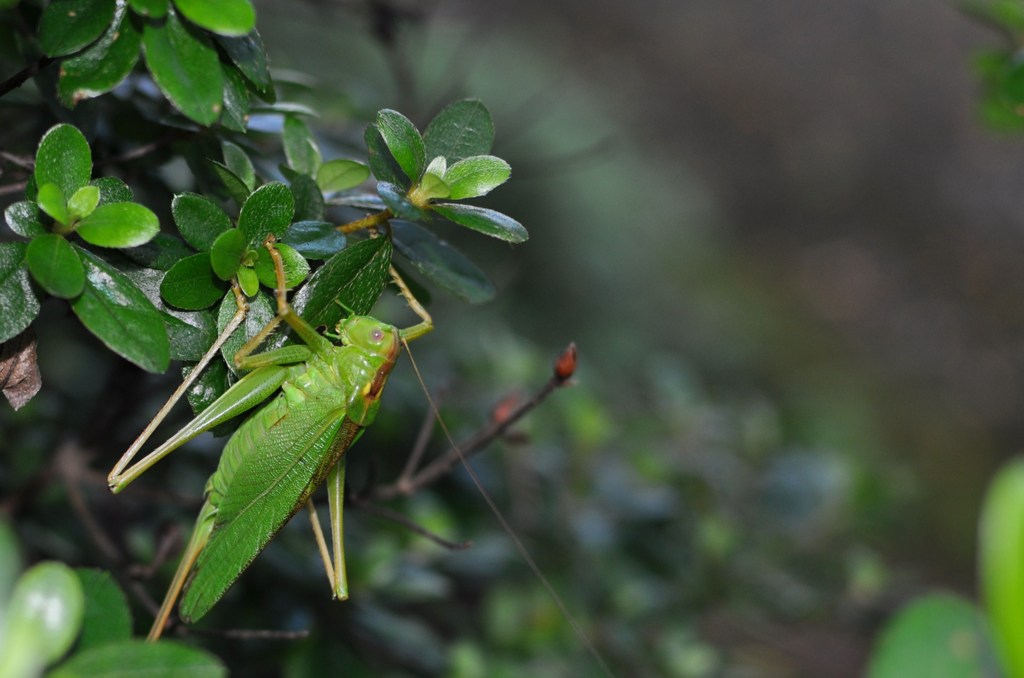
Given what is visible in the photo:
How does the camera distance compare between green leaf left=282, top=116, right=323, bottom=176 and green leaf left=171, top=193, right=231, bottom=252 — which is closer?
green leaf left=171, top=193, right=231, bottom=252

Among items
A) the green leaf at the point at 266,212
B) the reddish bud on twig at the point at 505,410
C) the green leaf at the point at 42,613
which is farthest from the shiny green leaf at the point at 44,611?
the reddish bud on twig at the point at 505,410

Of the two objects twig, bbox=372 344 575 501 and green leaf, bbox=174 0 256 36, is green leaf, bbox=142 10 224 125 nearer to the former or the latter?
green leaf, bbox=174 0 256 36

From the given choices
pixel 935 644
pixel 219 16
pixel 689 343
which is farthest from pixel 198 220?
pixel 689 343

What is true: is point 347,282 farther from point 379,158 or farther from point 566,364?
point 566,364

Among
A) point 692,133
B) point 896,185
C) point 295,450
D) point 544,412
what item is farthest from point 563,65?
point 295,450

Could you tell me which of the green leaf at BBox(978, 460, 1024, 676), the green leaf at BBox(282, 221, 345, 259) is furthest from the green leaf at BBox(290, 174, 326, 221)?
the green leaf at BBox(978, 460, 1024, 676)

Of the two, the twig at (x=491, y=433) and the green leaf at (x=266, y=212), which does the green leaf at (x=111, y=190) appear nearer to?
the green leaf at (x=266, y=212)

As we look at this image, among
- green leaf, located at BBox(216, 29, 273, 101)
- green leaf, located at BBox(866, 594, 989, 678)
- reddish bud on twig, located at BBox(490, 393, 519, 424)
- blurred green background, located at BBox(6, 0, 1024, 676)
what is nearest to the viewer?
green leaf, located at BBox(866, 594, 989, 678)
